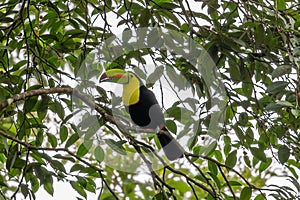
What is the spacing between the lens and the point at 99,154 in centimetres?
197

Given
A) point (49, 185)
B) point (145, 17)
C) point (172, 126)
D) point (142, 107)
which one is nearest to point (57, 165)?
point (49, 185)

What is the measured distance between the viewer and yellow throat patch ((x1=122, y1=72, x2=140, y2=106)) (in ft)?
8.49

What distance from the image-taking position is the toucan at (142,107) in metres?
2.20

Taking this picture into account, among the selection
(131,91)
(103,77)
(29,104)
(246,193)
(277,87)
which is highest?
(131,91)

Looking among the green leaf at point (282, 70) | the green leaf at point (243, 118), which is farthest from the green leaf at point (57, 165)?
the green leaf at point (282, 70)

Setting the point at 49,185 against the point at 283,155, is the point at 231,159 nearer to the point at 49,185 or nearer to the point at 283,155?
the point at 283,155

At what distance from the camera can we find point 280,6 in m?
2.10

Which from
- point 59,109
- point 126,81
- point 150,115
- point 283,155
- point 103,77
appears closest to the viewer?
point 283,155

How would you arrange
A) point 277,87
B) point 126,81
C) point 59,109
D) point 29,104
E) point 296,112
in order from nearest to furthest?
point 296,112, point 277,87, point 29,104, point 59,109, point 126,81

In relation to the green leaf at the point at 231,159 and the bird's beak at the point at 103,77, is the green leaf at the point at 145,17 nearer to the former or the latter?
the bird's beak at the point at 103,77

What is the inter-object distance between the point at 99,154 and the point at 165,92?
41 centimetres

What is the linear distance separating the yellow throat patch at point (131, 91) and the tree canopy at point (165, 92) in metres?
0.28

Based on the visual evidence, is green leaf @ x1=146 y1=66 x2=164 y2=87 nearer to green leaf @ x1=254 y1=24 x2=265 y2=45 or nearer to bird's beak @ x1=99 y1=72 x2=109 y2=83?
bird's beak @ x1=99 y1=72 x2=109 y2=83

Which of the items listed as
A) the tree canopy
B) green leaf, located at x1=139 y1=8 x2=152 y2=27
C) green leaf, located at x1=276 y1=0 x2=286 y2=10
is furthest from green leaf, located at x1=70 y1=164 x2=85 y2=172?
green leaf, located at x1=276 y1=0 x2=286 y2=10
